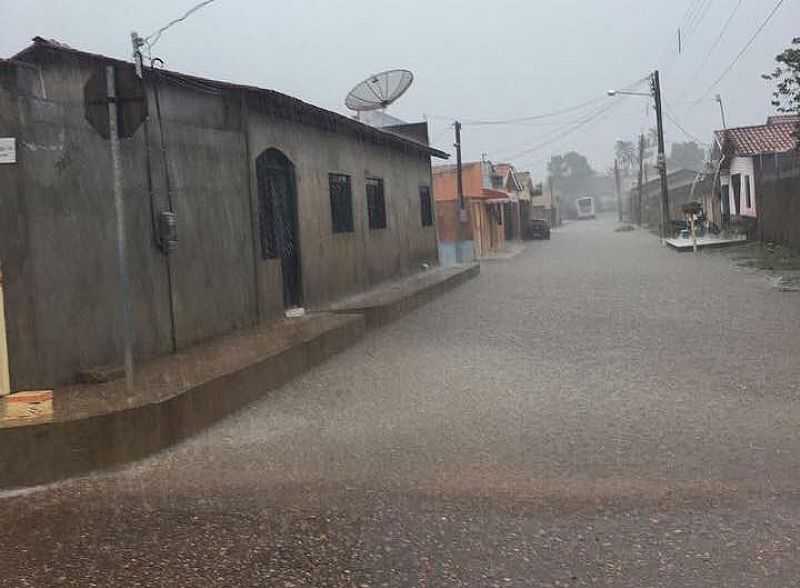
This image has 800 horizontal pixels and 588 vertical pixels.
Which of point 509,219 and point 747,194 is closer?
point 747,194

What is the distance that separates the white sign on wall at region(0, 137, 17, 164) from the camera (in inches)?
245

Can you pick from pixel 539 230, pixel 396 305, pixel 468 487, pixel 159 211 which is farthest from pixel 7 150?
pixel 539 230

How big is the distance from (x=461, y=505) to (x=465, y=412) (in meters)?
2.14

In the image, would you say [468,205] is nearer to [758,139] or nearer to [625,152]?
[758,139]

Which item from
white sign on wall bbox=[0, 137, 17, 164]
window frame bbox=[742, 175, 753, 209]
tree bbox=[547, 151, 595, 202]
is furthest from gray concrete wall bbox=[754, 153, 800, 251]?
tree bbox=[547, 151, 595, 202]

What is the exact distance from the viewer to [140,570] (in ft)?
12.9

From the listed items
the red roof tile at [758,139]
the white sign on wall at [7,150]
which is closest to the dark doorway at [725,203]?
the red roof tile at [758,139]

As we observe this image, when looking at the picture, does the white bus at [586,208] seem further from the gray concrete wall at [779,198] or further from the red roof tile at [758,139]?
the gray concrete wall at [779,198]

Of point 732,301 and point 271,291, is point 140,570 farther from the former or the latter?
point 732,301

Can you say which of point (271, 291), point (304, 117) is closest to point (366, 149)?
point (304, 117)

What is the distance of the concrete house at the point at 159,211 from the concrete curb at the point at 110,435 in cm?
106

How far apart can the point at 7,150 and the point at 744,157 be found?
30039 mm

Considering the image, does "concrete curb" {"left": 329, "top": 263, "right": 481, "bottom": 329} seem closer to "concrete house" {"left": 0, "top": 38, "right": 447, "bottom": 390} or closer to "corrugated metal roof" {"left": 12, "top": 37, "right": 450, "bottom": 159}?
"concrete house" {"left": 0, "top": 38, "right": 447, "bottom": 390}

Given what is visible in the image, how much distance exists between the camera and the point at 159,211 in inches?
319
